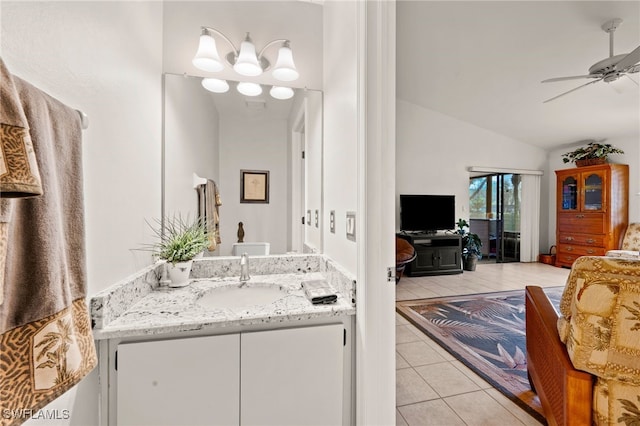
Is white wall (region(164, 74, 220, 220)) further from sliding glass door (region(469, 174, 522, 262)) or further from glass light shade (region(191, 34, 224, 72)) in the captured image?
sliding glass door (region(469, 174, 522, 262))

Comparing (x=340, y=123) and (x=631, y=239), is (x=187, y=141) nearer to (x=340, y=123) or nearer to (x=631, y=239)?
(x=340, y=123)

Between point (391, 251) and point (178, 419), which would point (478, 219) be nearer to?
point (391, 251)

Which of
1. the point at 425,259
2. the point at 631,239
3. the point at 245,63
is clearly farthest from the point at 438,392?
the point at 631,239

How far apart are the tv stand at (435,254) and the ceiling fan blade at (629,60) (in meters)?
3.16

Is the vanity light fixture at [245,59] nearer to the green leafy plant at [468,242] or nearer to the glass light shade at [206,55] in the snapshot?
the glass light shade at [206,55]

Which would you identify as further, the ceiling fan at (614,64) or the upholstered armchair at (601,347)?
the ceiling fan at (614,64)

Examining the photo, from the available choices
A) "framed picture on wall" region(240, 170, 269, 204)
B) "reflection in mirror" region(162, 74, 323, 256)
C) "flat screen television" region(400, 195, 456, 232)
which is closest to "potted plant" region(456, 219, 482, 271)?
"flat screen television" region(400, 195, 456, 232)

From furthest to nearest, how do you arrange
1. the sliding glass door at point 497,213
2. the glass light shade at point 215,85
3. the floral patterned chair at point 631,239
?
the sliding glass door at point 497,213 → the floral patterned chair at point 631,239 → the glass light shade at point 215,85

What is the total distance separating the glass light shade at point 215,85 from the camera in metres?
1.65

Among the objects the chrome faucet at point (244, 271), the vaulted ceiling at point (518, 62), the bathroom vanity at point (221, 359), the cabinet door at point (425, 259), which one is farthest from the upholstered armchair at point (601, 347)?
the cabinet door at point (425, 259)

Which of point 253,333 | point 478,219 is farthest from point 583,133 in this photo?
point 253,333

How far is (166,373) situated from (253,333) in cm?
32

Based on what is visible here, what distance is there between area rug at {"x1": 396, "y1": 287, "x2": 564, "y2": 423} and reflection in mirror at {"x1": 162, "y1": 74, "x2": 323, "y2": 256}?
5.20ft

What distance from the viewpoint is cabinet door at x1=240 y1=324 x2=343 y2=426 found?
108 cm
